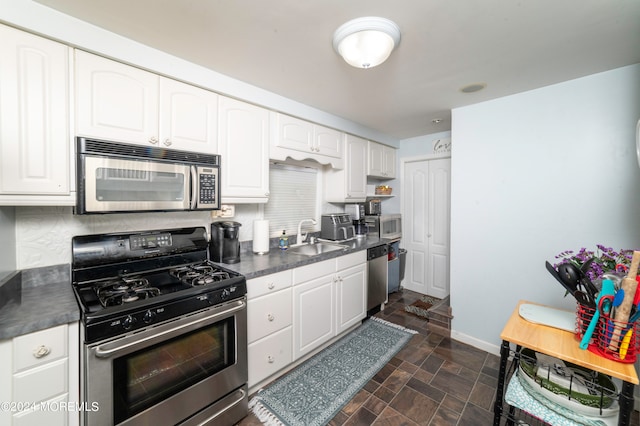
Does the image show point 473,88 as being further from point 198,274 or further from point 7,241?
point 7,241

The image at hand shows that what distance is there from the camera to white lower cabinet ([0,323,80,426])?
1.03 metres

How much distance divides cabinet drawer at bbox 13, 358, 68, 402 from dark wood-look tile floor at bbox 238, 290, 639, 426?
1030mm

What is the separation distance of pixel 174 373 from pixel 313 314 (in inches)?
45.4

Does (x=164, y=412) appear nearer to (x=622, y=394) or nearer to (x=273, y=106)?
(x=622, y=394)

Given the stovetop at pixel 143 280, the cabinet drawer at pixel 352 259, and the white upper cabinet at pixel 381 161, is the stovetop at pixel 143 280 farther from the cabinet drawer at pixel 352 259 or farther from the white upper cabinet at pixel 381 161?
the white upper cabinet at pixel 381 161

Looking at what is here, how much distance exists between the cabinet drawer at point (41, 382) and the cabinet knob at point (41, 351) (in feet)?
0.17

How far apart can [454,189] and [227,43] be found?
240cm

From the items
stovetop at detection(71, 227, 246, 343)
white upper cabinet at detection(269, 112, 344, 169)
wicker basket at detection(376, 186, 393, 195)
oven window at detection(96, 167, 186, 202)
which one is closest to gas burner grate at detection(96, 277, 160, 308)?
stovetop at detection(71, 227, 246, 343)

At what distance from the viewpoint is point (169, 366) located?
1.40m

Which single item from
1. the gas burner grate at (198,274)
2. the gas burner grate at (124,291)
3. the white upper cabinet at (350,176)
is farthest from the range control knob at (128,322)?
the white upper cabinet at (350,176)

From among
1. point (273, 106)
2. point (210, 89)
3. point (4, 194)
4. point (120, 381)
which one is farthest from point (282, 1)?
point (120, 381)

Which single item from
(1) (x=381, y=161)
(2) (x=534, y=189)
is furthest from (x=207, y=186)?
(2) (x=534, y=189)

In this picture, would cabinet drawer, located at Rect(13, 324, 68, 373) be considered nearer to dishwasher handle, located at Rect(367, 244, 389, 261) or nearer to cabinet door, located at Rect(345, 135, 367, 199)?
dishwasher handle, located at Rect(367, 244, 389, 261)

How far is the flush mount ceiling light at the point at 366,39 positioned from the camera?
1.38 meters
